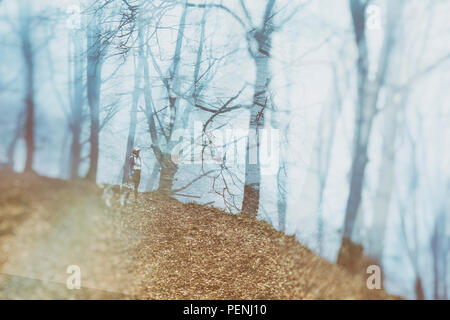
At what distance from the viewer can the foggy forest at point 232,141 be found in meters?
1.71

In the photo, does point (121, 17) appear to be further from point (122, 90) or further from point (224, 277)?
point (224, 277)

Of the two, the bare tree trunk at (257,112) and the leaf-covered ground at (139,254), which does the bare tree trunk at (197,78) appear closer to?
the bare tree trunk at (257,112)

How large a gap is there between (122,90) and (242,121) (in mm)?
1002

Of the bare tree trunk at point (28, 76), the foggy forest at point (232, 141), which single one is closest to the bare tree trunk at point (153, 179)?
the foggy forest at point (232, 141)

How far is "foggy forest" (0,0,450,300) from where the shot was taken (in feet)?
5.62

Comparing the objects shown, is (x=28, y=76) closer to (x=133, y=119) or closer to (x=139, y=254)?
(x=133, y=119)

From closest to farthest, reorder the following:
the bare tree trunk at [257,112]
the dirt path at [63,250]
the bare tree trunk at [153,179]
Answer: the dirt path at [63,250], the bare tree trunk at [257,112], the bare tree trunk at [153,179]

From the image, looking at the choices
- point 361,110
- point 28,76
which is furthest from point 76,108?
point 361,110

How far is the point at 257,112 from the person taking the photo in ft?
6.17

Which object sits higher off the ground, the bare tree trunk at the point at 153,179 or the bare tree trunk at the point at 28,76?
the bare tree trunk at the point at 28,76

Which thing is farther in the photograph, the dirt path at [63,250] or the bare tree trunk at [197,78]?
the bare tree trunk at [197,78]

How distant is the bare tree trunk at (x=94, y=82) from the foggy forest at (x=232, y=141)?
0.01m

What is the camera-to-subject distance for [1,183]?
189cm

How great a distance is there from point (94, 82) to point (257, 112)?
4.39 ft
